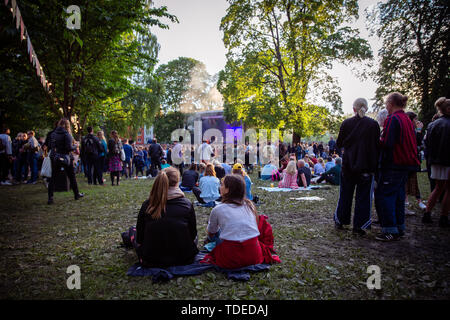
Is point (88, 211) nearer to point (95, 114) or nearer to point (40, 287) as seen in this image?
point (40, 287)

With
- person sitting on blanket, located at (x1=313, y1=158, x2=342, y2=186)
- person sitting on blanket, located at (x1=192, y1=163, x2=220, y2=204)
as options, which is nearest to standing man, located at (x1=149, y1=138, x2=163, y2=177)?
person sitting on blanket, located at (x1=192, y1=163, x2=220, y2=204)

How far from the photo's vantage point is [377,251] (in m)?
4.00

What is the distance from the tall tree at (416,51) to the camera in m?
17.4

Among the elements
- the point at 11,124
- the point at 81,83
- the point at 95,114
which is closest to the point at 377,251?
the point at 81,83

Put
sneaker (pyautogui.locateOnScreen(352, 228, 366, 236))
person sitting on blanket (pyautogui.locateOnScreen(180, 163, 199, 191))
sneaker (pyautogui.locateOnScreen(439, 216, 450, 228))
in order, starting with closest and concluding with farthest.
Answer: sneaker (pyautogui.locateOnScreen(352, 228, 366, 236)) → sneaker (pyautogui.locateOnScreen(439, 216, 450, 228)) → person sitting on blanket (pyautogui.locateOnScreen(180, 163, 199, 191))

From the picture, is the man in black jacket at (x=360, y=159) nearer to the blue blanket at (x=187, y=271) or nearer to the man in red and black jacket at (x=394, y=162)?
the man in red and black jacket at (x=394, y=162)

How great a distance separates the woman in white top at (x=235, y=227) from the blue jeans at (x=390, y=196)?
2488mm

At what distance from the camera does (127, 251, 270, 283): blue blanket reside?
310 cm

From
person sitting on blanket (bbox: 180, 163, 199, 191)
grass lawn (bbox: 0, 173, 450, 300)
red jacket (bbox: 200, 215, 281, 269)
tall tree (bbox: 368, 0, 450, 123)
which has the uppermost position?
tall tree (bbox: 368, 0, 450, 123)

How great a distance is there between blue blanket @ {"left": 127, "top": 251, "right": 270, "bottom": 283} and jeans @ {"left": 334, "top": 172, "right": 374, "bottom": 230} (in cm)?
230

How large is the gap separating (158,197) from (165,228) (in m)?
0.39

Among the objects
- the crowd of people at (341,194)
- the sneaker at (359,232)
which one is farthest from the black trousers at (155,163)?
the sneaker at (359,232)

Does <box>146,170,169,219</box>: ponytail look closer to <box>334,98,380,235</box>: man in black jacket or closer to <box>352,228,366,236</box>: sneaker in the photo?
<box>334,98,380,235</box>: man in black jacket
